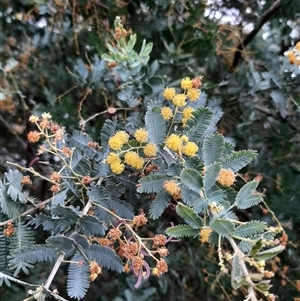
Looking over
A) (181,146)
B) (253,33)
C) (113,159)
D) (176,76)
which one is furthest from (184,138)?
(253,33)

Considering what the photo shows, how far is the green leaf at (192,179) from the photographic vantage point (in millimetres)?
622

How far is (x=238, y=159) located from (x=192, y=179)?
0.30 ft

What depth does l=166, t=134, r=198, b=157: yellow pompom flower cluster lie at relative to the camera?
680 mm

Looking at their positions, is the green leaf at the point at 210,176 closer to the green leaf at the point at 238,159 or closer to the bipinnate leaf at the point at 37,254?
the green leaf at the point at 238,159

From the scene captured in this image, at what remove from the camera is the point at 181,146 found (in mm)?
690

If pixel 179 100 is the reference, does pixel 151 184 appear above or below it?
below

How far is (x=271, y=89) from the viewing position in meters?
1.28

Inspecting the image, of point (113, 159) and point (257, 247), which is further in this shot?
point (113, 159)

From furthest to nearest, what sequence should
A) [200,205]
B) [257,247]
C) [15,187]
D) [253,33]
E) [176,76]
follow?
1. [253,33]
2. [176,76]
3. [15,187]
4. [200,205]
5. [257,247]

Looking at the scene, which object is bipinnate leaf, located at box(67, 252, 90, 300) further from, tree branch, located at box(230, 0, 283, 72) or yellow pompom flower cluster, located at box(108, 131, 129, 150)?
tree branch, located at box(230, 0, 283, 72)

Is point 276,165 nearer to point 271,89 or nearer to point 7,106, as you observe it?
point 271,89

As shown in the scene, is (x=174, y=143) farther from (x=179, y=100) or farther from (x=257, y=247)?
(x=257, y=247)

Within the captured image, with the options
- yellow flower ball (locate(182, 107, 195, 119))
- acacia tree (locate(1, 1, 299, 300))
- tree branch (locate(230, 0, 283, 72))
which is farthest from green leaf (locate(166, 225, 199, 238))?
tree branch (locate(230, 0, 283, 72))

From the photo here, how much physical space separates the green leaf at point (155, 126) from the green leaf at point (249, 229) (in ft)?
0.68
